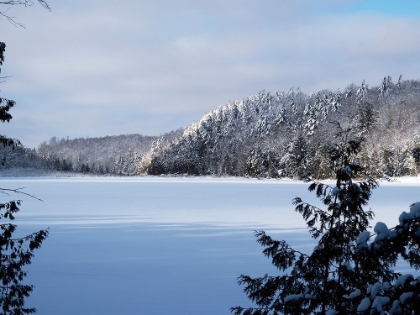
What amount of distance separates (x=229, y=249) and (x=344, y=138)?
716 centimetres

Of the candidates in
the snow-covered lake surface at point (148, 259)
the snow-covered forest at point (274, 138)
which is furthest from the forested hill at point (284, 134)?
the snow-covered lake surface at point (148, 259)

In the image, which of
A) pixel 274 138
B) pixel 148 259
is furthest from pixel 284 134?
pixel 148 259

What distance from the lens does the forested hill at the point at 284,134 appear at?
70.4 metres

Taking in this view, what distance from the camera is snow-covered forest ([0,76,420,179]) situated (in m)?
71.5

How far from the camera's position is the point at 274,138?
10975cm

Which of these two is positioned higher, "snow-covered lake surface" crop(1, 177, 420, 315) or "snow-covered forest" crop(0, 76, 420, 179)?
"snow-covered forest" crop(0, 76, 420, 179)

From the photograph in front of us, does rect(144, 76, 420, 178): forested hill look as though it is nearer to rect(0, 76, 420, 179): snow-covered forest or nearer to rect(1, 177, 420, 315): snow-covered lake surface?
rect(0, 76, 420, 179): snow-covered forest

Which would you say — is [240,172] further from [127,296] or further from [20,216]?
[127,296]

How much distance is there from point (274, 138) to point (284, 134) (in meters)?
3.11

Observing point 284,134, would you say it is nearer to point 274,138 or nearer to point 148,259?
point 274,138

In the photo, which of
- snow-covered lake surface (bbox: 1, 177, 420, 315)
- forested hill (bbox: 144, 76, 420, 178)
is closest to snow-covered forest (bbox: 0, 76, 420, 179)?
forested hill (bbox: 144, 76, 420, 178)

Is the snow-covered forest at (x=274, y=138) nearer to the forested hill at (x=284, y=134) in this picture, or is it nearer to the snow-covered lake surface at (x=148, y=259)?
the forested hill at (x=284, y=134)

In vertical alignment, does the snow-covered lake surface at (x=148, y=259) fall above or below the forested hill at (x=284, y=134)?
below

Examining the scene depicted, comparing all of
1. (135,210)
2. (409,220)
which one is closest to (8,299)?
(409,220)
